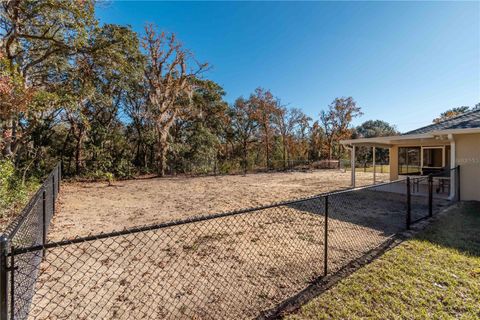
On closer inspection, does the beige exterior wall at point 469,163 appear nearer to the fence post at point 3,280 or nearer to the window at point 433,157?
the window at point 433,157

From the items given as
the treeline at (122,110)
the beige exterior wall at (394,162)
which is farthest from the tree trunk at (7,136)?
the beige exterior wall at (394,162)

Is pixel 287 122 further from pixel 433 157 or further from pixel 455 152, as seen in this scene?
pixel 455 152

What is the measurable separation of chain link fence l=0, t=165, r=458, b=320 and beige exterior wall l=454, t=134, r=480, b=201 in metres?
4.04

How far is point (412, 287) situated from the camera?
A: 2645 millimetres

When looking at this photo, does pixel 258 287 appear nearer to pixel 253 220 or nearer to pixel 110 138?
pixel 253 220

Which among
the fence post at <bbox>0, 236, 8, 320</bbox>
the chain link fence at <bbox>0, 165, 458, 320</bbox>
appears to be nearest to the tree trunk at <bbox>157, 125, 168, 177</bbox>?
the chain link fence at <bbox>0, 165, 458, 320</bbox>

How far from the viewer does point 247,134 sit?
23.7 m

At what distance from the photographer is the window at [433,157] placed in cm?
1024

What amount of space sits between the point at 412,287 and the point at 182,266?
9.53 ft

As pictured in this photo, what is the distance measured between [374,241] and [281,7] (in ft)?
32.2

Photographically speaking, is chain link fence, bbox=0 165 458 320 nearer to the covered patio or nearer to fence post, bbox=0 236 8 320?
fence post, bbox=0 236 8 320

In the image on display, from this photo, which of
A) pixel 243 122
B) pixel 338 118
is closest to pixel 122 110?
pixel 243 122

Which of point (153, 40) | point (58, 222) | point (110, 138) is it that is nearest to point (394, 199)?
point (58, 222)

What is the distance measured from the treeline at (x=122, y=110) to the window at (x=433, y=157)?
450 inches
